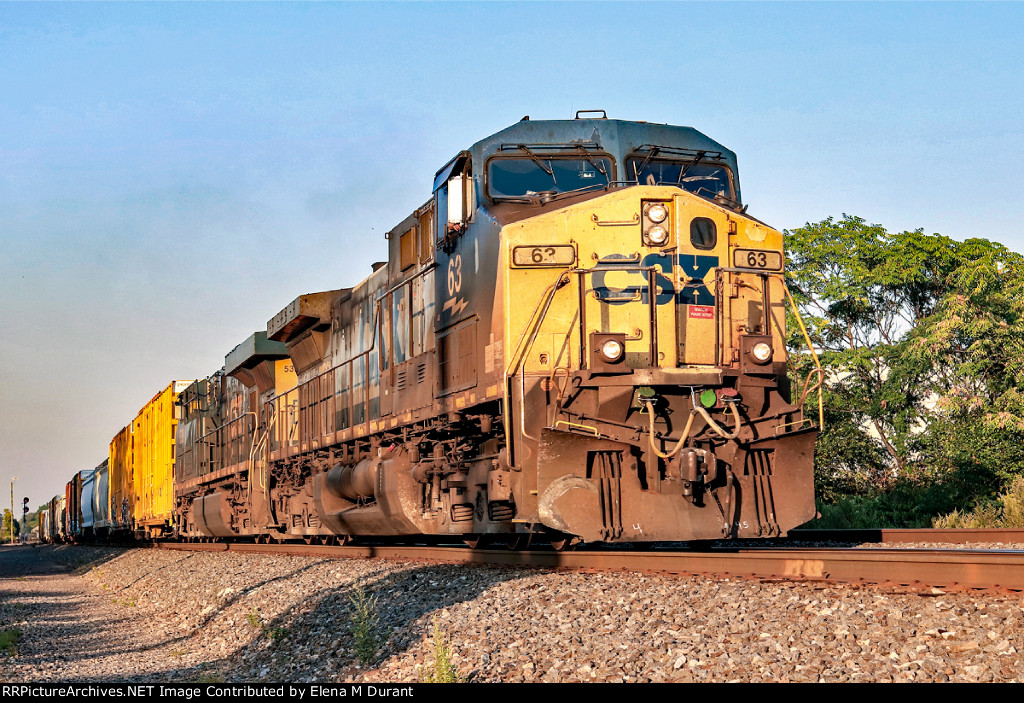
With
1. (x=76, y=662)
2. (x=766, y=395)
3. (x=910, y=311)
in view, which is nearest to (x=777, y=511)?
(x=766, y=395)

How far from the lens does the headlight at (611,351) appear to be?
9016 mm

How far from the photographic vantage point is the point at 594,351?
9.11 metres

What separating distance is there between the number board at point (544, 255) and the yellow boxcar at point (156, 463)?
66.6 feet

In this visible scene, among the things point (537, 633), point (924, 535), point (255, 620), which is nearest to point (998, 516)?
point (924, 535)

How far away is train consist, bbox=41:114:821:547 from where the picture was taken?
8797mm

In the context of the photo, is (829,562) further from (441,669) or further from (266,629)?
(266,629)

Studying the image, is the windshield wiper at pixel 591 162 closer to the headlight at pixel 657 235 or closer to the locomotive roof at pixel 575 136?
the locomotive roof at pixel 575 136

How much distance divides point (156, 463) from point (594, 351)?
23195 mm

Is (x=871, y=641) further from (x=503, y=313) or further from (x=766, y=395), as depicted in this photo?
(x=503, y=313)

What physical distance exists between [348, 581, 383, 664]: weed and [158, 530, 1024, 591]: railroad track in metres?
2.10

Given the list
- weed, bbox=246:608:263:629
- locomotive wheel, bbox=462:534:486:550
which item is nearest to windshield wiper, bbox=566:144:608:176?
locomotive wheel, bbox=462:534:486:550

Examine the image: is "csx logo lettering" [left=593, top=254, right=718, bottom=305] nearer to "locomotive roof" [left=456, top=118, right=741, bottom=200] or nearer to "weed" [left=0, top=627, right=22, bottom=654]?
"locomotive roof" [left=456, top=118, right=741, bottom=200]

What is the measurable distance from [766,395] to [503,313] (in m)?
2.47

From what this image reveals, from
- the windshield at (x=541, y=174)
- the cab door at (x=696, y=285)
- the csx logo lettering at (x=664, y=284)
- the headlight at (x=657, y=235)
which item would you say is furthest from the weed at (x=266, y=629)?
the headlight at (x=657, y=235)
